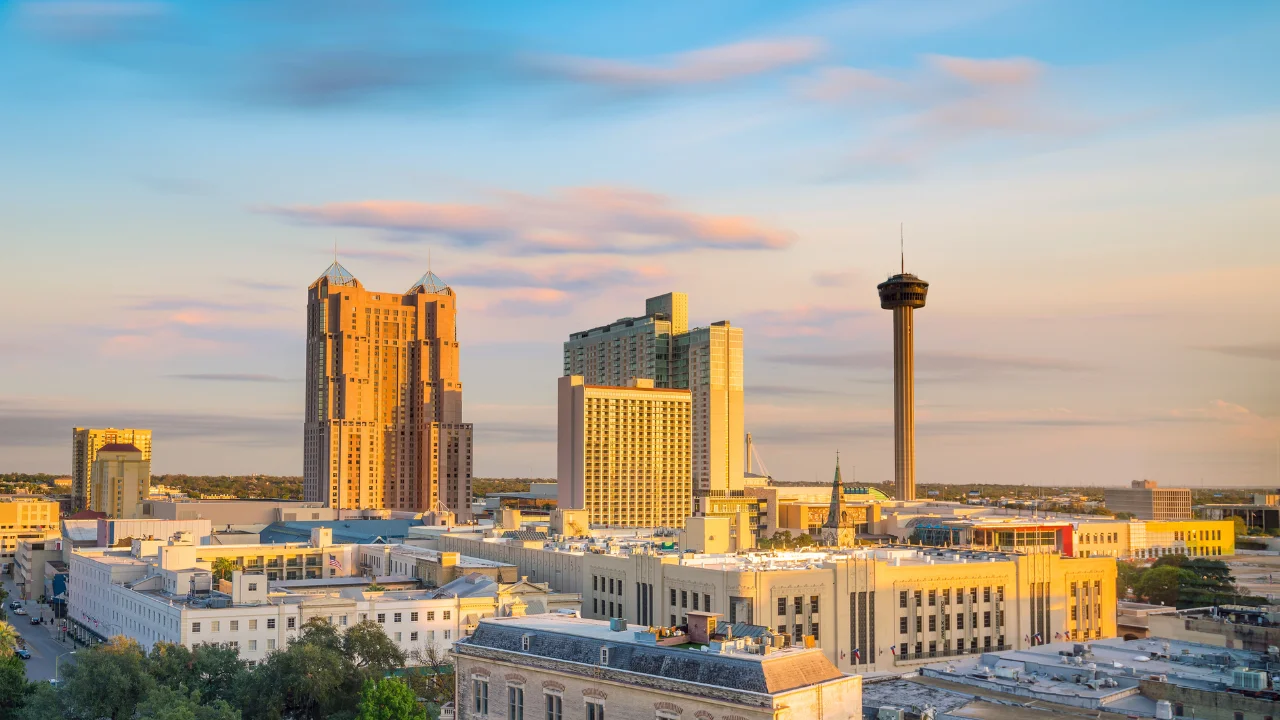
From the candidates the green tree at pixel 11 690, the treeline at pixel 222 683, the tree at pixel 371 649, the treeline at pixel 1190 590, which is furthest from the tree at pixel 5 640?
the treeline at pixel 1190 590

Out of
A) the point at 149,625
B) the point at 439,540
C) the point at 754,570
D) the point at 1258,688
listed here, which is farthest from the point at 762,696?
the point at 439,540

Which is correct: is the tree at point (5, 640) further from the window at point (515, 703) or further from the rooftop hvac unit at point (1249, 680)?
the rooftop hvac unit at point (1249, 680)

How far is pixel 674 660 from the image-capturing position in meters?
67.1

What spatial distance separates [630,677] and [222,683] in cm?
4792

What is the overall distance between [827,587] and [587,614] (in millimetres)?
31291

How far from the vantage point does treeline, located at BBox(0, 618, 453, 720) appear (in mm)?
94500

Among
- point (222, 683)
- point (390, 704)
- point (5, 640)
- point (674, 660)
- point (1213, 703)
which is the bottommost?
point (222, 683)

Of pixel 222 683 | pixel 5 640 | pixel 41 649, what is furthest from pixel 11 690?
pixel 41 649

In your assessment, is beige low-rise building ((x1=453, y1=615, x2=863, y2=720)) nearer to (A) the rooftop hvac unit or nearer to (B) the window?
(B) the window

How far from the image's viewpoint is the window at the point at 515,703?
243ft

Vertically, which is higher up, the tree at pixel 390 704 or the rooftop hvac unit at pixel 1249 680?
the rooftop hvac unit at pixel 1249 680

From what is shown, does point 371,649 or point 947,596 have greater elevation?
point 947,596

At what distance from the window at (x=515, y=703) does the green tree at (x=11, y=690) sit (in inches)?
1930

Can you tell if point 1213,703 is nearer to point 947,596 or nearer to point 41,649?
point 947,596
